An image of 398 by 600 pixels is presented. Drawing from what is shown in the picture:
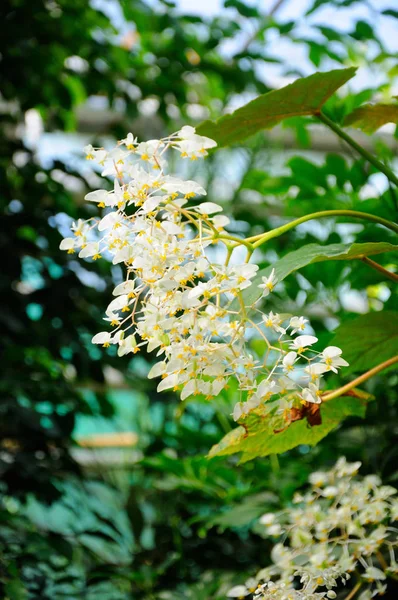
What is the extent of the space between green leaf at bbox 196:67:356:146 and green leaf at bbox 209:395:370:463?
27cm

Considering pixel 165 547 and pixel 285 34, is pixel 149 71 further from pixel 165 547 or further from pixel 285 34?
pixel 165 547

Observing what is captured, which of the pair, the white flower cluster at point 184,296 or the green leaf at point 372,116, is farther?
the green leaf at point 372,116

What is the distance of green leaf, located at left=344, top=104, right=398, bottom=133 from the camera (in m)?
0.66

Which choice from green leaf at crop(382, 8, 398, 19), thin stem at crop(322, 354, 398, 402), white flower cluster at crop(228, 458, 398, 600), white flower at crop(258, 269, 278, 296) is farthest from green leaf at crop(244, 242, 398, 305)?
green leaf at crop(382, 8, 398, 19)

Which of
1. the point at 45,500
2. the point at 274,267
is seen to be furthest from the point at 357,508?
the point at 45,500

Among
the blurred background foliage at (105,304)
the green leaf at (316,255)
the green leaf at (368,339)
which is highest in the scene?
the green leaf at (316,255)

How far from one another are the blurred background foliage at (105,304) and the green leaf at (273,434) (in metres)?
0.18

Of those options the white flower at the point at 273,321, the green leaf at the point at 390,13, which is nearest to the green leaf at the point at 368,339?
the white flower at the point at 273,321

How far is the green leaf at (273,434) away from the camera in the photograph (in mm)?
582

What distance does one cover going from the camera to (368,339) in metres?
0.66

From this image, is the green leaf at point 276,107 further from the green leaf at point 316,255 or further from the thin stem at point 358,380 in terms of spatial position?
the thin stem at point 358,380

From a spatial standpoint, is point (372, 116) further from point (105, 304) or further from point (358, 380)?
point (105, 304)

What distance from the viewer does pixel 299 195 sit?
3.46 ft

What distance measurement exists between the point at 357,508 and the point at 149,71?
1288 millimetres
